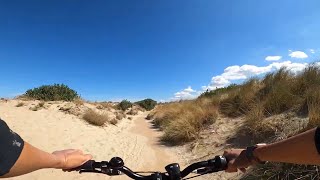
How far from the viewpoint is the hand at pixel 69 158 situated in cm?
163

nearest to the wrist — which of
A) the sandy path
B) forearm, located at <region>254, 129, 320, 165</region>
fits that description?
forearm, located at <region>254, 129, 320, 165</region>

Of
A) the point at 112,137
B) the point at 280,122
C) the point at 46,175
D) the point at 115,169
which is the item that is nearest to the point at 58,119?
the point at 112,137

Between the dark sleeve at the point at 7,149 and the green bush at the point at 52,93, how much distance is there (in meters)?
21.9

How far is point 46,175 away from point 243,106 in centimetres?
636

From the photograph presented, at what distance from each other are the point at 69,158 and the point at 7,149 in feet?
1.86

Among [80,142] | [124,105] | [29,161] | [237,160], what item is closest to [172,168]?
[237,160]

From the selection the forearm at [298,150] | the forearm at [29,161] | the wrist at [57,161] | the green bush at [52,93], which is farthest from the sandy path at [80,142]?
the green bush at [52,93]

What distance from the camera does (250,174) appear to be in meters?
5.37

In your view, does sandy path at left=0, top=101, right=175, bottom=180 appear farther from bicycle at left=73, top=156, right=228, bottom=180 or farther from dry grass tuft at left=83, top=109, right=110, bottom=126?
bicycle at left=73, top=156, right=228, bottom=180

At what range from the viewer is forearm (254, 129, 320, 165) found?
1243mm

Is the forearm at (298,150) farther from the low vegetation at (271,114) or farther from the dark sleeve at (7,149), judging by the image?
the low vegetation at (271,114)

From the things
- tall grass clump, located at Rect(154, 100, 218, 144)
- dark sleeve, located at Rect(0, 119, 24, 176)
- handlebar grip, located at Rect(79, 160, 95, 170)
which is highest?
tall grass clump, located at Rect(154, 100, 218, 144)

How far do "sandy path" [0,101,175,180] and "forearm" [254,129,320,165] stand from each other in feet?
18.3

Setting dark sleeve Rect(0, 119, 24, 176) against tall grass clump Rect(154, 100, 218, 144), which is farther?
tall grass clump Rect(154, 100, 218, 144)
